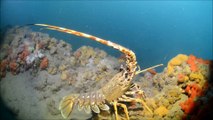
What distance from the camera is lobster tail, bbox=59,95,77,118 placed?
432cm

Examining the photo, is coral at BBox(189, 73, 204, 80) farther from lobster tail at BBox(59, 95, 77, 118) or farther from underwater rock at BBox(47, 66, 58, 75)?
underwater rock at BBox(47, 66, 58, 75)

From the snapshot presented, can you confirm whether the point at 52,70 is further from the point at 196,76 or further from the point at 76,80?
the point at 196,76

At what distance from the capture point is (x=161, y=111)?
12.3 ft

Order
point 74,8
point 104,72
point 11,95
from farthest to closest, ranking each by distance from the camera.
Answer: point 74,8, point 104,72, point 11,95

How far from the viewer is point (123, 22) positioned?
1777 inches

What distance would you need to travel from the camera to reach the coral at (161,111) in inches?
147

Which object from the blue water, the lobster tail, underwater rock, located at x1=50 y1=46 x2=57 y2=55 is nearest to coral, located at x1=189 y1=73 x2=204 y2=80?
the lobster tail

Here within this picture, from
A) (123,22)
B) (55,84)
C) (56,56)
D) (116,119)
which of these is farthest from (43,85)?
(123,22)

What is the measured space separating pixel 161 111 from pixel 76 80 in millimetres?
2618

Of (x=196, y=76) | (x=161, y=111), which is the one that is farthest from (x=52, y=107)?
(x=196, y=76)

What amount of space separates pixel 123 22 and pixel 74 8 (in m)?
10.8

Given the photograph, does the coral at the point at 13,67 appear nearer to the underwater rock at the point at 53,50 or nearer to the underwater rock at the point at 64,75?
the underwater rock at the point at 53,50

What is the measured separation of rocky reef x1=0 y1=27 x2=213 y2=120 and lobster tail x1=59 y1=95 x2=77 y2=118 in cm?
50

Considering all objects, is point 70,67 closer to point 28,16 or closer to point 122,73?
point 122,73
